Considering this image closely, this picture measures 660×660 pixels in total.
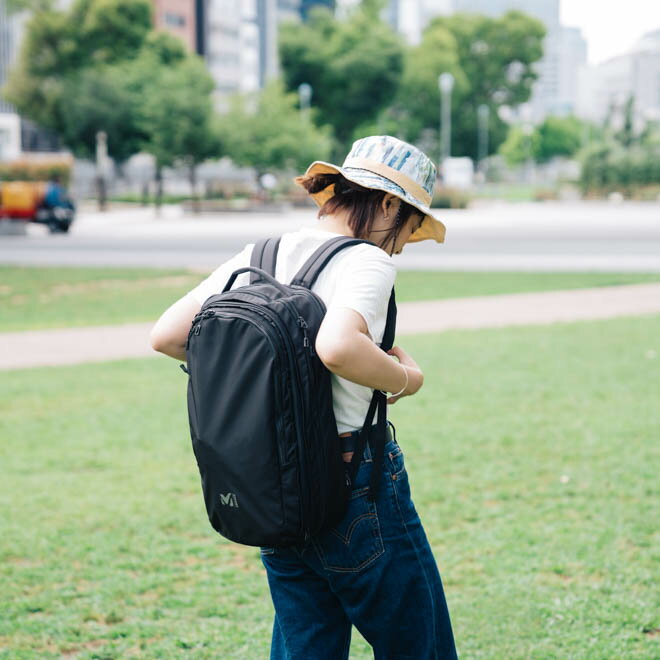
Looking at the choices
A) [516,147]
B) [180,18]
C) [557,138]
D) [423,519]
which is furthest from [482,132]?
[423,519]

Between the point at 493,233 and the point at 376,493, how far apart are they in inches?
1049

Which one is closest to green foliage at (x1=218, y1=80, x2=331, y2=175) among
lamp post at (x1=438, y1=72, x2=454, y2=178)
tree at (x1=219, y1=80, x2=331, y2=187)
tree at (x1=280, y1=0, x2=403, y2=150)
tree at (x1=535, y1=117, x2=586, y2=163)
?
tree at (x1=219, y1=80, x2=331, y2=187)

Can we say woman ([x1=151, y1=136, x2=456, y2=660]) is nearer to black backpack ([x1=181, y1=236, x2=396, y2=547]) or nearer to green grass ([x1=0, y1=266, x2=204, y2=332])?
black backpack ([x1=181, y1=236, x2=396, y2=547])

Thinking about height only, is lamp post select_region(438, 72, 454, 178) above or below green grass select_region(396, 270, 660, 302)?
above

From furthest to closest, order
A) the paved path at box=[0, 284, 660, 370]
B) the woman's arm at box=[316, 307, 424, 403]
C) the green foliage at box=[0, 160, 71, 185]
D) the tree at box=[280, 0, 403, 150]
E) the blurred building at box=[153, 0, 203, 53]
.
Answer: the blurred building at box=[153, 0, 203, 53] → the tree at box=[280, 0, 403, 150] → the green foliage at box=[0, 160, 71, 185] → the paved path at box=[0, 284, 660, 370] → the woman's arm at box=[316, 307, 424, 403]

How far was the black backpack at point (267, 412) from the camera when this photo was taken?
1998 mm

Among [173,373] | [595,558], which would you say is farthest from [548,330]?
[595,558]

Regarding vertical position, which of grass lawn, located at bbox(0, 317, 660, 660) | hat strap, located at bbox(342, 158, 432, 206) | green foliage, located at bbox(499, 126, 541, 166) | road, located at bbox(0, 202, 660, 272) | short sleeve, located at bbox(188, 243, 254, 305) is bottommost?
grass lawn, located at bbox(0, 317, 660, 660)

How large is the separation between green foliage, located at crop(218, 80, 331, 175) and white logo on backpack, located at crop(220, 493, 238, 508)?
42.4 meters

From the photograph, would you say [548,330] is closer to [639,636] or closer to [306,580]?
[639,636]

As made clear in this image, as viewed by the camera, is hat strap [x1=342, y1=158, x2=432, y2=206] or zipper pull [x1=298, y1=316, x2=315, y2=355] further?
hat strap [x1=342, y1=158, x2=432, y2=206]

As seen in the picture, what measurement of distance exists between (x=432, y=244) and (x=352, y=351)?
22338 millimetres

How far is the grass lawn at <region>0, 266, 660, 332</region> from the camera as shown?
12516mm

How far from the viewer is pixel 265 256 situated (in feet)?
7.28
